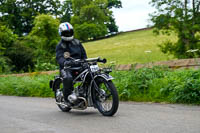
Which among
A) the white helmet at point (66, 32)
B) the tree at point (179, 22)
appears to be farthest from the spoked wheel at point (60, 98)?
the tree at point (179, 22)

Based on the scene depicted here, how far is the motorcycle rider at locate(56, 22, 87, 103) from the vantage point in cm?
682

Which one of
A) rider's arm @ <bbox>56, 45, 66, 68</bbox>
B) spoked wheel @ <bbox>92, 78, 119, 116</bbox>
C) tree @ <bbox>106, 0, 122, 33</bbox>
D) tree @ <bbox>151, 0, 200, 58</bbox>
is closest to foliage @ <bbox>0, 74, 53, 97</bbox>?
rider's arm @ <bbox>56, 45, 66, 68</bbox>

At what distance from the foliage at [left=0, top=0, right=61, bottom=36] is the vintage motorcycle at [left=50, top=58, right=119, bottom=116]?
61.1 metres

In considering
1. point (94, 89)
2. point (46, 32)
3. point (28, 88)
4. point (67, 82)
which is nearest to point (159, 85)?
point (94, 89)

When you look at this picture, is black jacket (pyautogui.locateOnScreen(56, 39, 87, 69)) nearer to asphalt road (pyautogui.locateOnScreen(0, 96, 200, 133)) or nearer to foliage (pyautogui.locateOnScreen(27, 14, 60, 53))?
asphalt road (pyautogui.locateOnScreen(0, 96, 200, 133))

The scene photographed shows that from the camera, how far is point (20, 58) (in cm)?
3638

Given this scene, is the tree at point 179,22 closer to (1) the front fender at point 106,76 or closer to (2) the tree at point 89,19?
(1) the front fender at point 106,76

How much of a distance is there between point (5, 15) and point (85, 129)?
6693 cm

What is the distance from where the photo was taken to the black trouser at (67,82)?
6797 mm

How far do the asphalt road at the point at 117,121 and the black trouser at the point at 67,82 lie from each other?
0.51 metres

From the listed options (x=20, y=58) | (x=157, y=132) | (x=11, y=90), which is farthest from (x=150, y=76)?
(x=20, y=58)

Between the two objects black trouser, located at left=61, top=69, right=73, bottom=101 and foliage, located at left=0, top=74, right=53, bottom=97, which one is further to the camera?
foliage, located at left=0, top=74, right=53, bottom=97

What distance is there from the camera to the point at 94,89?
660 centimetres

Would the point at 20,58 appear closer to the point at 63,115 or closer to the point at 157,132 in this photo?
the point at 63,115
